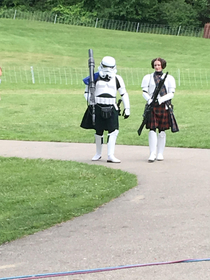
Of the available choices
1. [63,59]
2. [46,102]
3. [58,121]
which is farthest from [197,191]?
[63,59]

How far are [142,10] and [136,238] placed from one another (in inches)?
2423

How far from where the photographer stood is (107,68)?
9.38m

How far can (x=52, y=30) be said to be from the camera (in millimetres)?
57906

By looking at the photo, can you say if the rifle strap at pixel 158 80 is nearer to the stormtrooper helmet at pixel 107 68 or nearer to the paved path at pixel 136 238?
the stormtrooper helmet at pixel 107 68

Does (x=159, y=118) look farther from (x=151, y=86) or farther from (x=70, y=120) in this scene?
(x=70, y=120)

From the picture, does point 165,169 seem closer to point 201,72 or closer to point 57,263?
point 57,263

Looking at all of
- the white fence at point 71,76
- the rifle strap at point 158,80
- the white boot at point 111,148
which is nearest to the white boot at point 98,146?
the white boot at point 111,148

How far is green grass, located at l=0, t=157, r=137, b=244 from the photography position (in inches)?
225

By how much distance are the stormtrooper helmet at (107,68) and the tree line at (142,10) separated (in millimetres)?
55134

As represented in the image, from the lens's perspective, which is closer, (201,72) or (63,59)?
(201,72)

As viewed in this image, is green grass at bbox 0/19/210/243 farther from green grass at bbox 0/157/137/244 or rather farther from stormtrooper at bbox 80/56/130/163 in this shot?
stormtrooper at bbox 80/56/130/163

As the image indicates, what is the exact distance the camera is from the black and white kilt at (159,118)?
9.59 meters

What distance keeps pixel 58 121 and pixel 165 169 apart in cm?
858

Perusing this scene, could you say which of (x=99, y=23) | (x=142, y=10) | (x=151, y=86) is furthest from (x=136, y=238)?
(x=142, y=10)
